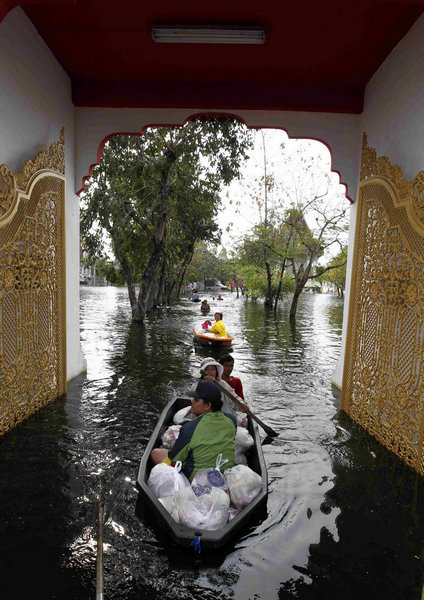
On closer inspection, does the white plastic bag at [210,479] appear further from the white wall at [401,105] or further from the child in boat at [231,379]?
the white wall at [401,105]

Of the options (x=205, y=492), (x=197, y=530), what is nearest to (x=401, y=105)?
(x=205, y=492)

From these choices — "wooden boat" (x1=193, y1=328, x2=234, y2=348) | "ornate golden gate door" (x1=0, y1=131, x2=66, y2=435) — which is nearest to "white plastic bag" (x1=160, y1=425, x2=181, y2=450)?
"ornate golden gate door" (x1=0, y1=131, x2=66, y2=435)

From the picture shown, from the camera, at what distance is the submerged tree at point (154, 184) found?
12.4 metres

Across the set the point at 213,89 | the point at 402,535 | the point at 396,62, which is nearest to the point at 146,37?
the point at 213,89

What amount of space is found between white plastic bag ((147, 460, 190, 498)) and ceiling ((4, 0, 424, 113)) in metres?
3.71

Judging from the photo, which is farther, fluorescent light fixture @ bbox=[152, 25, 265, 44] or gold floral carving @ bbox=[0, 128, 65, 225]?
fluorescent light fixture @ bbox=[152, 25, 265, 44]

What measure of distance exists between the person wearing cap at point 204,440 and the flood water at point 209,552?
496 millimetres

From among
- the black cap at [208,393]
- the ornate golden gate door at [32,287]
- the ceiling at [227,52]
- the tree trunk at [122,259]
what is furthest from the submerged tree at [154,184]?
the black cap at [208,393]

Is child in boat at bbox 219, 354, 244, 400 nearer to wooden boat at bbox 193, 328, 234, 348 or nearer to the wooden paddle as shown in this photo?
the wooden paddle

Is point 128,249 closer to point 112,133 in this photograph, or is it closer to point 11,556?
point 112,133

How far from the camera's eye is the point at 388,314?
481 centimetres

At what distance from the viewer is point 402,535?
10.8ft

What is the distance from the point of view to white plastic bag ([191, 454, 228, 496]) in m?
3.27

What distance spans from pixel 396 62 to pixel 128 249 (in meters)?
14.3
